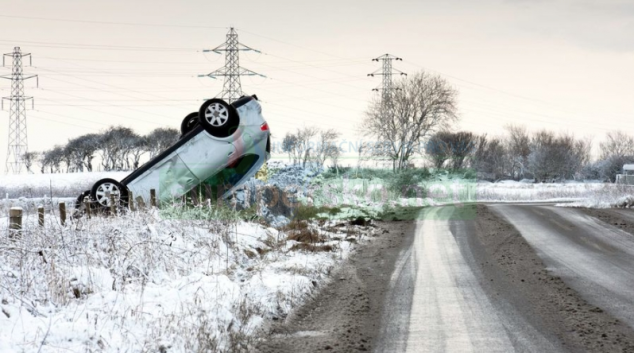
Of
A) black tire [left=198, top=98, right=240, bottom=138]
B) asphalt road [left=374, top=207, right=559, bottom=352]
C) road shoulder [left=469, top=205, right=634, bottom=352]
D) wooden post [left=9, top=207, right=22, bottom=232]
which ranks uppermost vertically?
black tire [left=198, top=98, right=240, bottom=138]

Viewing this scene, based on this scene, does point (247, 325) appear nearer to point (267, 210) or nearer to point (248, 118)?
point (248, 118)

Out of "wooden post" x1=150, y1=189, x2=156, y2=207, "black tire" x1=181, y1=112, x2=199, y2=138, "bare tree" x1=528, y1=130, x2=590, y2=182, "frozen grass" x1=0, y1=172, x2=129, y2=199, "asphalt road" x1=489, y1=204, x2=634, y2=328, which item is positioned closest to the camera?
"asphalt road" x1=489, y1=204, x2=634, y2=328

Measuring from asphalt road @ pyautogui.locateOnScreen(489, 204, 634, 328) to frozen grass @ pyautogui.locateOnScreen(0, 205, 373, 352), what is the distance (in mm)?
4310

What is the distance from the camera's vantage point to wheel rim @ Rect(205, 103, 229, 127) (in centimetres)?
1459

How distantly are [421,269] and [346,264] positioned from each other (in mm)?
1525

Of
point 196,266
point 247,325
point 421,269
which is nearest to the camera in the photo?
point 247,325

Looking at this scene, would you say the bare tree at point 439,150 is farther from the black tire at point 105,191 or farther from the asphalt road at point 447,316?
the asphalt road at point 447,316

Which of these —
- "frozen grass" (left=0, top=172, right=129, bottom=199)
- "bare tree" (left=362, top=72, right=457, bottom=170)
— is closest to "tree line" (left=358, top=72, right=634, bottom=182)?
"bare tree" (left=362, top=72, right=457, bottom=170)

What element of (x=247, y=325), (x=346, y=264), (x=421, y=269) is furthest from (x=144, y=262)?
(x=421, y=269)

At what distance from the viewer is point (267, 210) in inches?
724

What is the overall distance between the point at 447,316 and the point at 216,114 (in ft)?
30.4

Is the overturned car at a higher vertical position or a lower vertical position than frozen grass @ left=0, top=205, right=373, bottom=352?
higher

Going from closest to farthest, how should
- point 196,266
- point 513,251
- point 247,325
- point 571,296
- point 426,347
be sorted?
1. point 426,347
2. point 247,325
3. point 571,296
4. point 196,266
5. point 513,251

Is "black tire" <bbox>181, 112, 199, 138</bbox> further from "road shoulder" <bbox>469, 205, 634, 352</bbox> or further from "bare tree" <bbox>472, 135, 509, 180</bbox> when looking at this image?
"bare tree" <bbox>472, 135, 509, 180</bbox>
